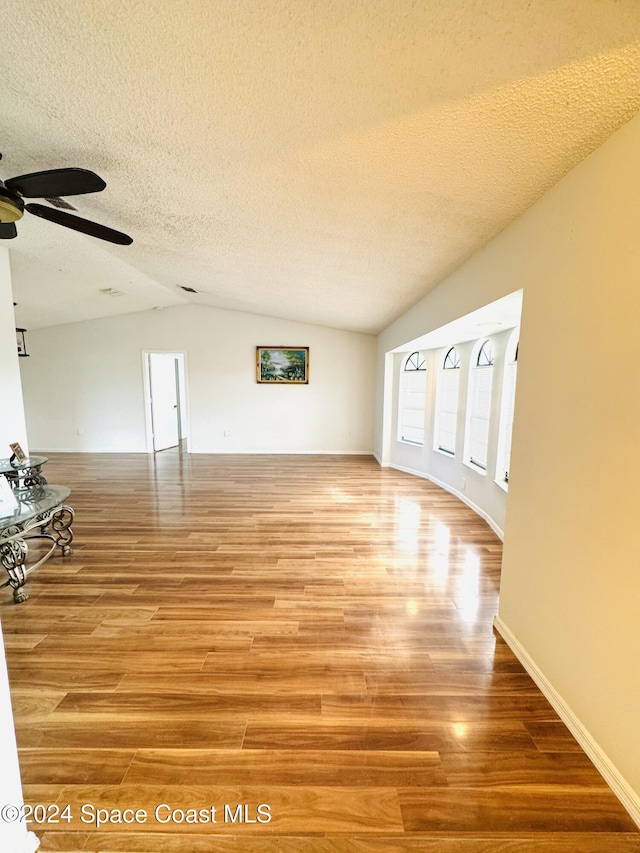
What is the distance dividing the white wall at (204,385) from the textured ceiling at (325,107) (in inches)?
159

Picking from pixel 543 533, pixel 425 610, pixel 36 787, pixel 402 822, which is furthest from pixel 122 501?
pixel 543 533

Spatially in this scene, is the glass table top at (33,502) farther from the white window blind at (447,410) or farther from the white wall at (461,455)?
the white window blind at (447,410)

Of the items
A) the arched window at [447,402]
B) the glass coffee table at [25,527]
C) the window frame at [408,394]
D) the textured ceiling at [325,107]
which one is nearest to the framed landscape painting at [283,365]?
the window frame at [408,394]

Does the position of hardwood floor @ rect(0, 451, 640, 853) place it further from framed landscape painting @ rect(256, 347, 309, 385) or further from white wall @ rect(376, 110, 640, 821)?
framed landscape painting @ rect(256, 347, 309, 385)

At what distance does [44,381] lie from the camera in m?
6.61

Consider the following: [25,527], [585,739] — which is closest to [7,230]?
[25,527]

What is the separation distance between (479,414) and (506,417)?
57 cm

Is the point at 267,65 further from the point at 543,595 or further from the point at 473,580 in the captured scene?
the point at 473,580

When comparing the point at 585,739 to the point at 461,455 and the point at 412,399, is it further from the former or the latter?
the point at 412,399

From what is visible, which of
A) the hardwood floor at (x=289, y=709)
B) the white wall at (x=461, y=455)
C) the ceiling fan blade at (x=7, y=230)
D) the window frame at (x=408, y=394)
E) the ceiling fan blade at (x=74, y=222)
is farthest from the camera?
the window frame at (x=408, y=394)

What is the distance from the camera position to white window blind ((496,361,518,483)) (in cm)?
323

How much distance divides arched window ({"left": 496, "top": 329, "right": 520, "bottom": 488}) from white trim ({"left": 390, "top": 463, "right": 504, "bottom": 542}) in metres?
0.45

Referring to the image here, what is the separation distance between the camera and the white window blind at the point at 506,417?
323 centimetres

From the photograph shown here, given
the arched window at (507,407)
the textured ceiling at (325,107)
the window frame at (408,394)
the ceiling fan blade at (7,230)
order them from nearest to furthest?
1. the textured ceiling at (325,107)
2. the ceiling fan blade at (7,230)
3. the arched window at (507,407)
4. the window frame at (408,394)
